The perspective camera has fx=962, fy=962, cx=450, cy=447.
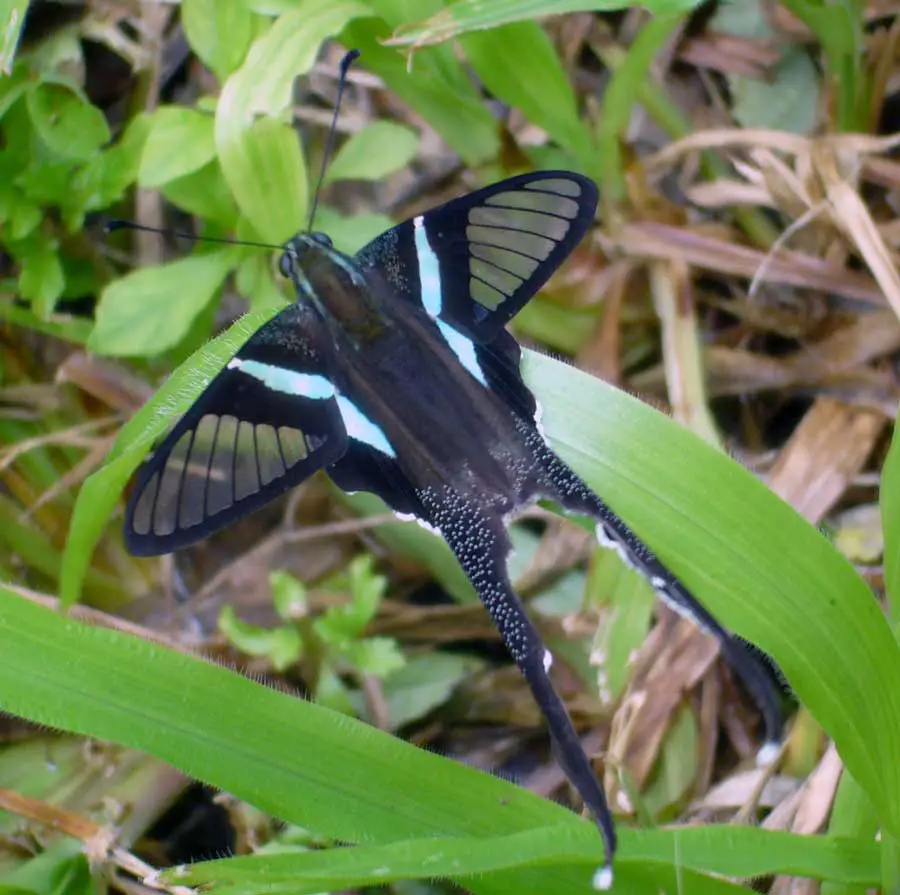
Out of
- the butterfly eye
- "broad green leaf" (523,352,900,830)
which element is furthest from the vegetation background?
the butterfly eye

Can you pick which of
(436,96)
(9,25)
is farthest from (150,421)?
(436,96)

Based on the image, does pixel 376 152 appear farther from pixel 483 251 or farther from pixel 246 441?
pixel 246 441

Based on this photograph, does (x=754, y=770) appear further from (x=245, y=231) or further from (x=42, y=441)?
(x=42, y=441)

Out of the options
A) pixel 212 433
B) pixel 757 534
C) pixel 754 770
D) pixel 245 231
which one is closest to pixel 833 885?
pixel 754 770

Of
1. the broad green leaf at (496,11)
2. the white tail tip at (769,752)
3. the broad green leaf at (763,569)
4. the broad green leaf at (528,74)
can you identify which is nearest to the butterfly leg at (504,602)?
the broad green leaf at (763,569)

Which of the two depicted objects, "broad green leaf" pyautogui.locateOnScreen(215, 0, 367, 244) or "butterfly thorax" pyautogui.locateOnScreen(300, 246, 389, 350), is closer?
"butterfly thorax" pyautogui.locateOnScreen(300, 246, 389, 350)

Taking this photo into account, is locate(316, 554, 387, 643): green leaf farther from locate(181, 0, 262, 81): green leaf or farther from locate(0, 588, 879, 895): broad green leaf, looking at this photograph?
locate(181, 0, 262, 81): green leaf
